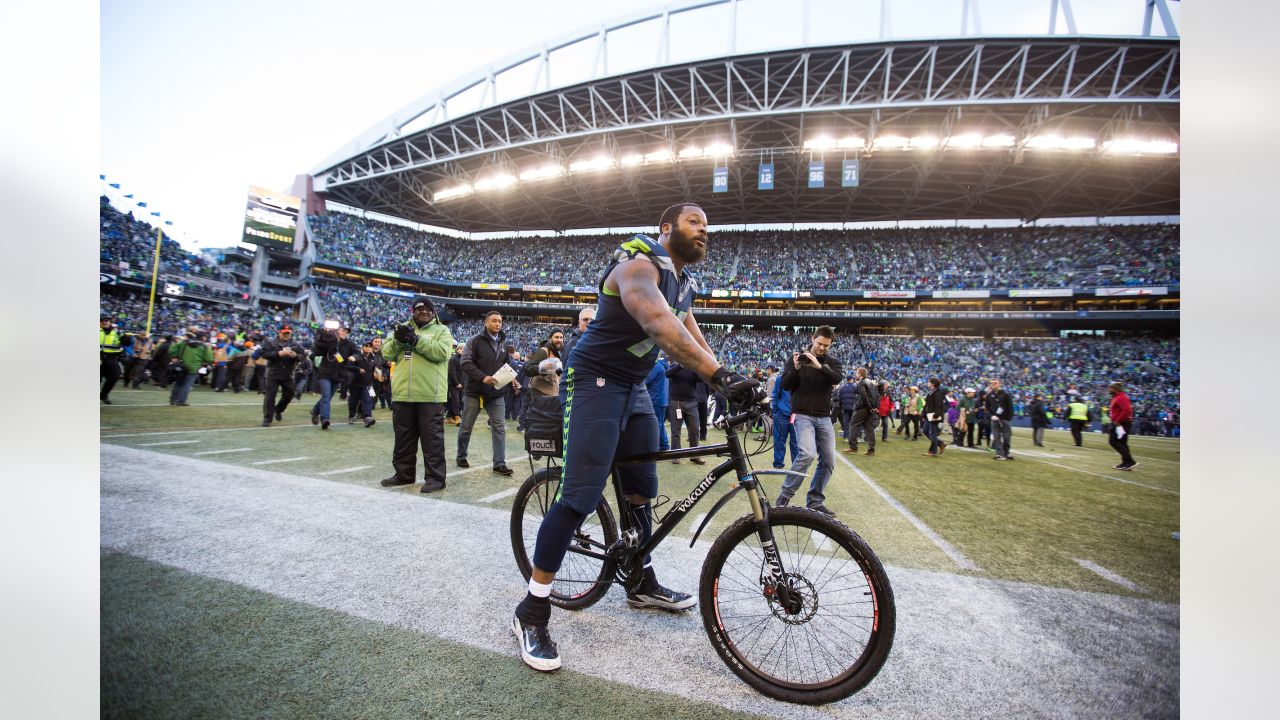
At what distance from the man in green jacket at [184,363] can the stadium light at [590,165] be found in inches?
246

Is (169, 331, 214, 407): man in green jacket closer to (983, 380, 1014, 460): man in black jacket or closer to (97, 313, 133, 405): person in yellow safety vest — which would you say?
(97, 313, 133, 405): person in yellow safety vest

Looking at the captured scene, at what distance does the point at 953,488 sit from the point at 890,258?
10.8 feet

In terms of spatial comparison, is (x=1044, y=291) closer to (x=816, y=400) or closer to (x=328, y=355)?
(x=816, y=400)

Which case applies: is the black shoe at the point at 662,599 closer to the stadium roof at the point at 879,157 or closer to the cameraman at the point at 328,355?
the stadium roof at the point at 879,157

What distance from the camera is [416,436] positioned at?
15.2ft

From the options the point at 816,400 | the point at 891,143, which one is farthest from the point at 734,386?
the point at 891,143

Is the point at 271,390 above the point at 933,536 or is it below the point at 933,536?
above

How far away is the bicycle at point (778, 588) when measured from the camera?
1498mm

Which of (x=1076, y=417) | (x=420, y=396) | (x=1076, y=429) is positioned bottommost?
(x=1076, y=429)

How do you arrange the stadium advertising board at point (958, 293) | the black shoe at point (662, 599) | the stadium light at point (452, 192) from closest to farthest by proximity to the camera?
the black shoe at point (662, 599)
the stadium advertising board at point (958, 293)
the stadium light at point (452, 192)

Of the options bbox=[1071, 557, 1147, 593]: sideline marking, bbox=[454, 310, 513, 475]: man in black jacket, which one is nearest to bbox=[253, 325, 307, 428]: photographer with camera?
bbox=[454, 310, 513, 475]: man in black jacket

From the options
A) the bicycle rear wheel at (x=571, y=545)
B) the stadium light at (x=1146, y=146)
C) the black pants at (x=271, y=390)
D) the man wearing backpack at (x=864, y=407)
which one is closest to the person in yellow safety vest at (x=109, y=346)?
the bicycle rear wheel at (x=571, y=545)
